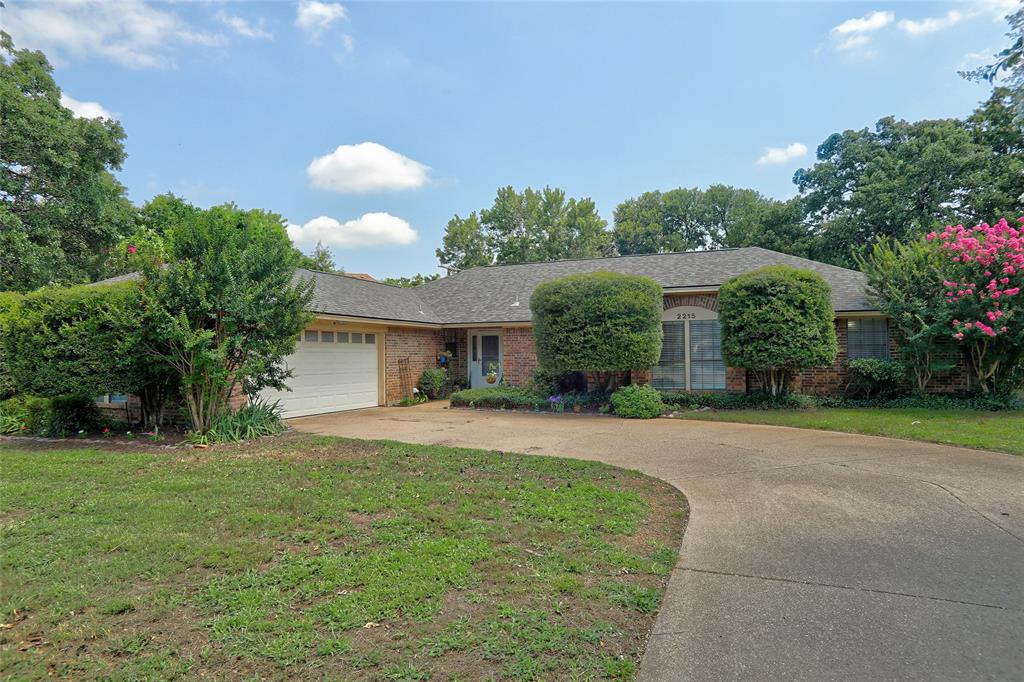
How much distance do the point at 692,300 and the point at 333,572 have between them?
39.6 ft

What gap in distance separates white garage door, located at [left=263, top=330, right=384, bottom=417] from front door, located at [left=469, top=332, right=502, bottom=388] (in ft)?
11.3

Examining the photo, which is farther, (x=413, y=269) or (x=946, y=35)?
(x=413, y=269)

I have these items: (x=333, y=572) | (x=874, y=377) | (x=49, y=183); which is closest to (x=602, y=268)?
(x=874, y=377)

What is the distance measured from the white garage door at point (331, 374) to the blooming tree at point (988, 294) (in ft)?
46.4

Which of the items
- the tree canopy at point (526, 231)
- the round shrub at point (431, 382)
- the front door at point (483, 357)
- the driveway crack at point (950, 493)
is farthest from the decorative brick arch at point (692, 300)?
the tree canopy at point (526, 231)

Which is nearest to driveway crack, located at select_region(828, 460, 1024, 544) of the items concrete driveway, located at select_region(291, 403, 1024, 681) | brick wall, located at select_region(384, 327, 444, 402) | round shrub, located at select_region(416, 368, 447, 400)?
concrete driveway, located at select_region(291, 403, 1024, 681)

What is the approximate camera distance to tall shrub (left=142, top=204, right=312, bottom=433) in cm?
779

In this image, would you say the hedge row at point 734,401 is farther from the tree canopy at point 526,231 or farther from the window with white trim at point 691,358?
the tree canopy at point 526,231

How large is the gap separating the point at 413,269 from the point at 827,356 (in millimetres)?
33777

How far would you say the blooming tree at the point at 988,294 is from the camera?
33.7 ft

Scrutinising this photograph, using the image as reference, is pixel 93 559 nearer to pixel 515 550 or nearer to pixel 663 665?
pixel 515 550

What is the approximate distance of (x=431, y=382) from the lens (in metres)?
15.3

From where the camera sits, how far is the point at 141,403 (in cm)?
978

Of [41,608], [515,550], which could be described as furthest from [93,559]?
[515,550]
